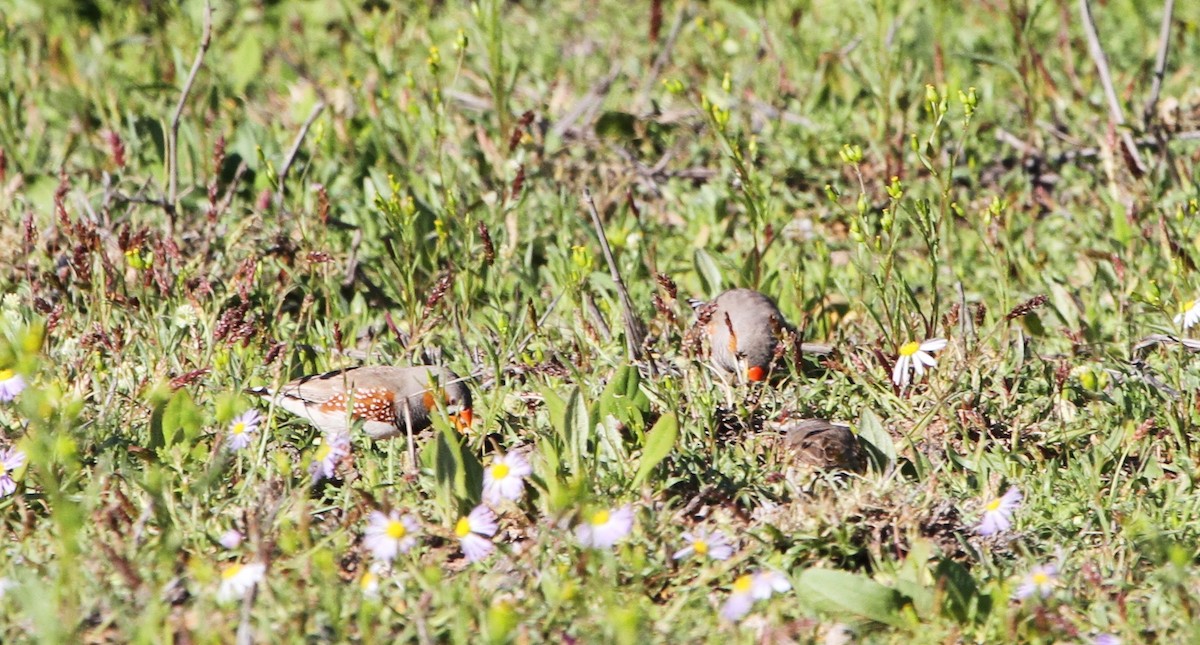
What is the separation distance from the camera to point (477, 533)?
272 cm

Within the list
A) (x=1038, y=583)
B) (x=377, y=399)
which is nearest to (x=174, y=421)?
(x=377, y=399)

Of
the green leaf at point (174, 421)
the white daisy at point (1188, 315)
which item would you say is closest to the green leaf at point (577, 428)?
the green leaf at point (174, 421)

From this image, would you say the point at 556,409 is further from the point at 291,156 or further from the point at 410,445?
the point at 291,156

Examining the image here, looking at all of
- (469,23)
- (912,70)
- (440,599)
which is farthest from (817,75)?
(440,599)

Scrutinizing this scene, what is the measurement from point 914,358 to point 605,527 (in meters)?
1.04

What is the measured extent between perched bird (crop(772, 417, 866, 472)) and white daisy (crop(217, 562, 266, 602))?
4.11 feet

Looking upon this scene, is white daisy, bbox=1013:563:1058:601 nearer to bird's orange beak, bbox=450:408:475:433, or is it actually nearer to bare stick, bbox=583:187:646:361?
bare stick, bbox=583:187:646:361

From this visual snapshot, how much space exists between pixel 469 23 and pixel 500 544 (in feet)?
10.4

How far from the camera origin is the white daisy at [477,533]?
2668mm

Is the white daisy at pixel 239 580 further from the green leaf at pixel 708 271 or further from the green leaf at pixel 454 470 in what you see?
the green leaf at pixel 708 271

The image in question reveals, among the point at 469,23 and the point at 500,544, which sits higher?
the point at 469,23

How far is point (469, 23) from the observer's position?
5.32 metres

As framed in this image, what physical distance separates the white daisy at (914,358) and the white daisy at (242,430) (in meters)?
1.60

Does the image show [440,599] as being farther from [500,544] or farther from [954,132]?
[954,132]
